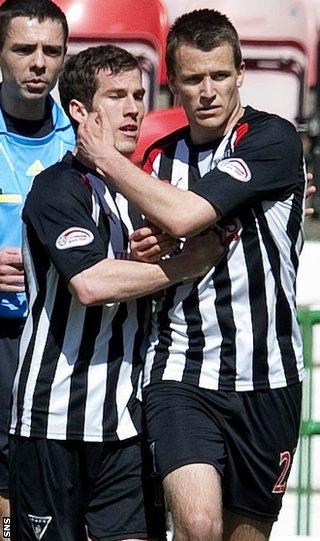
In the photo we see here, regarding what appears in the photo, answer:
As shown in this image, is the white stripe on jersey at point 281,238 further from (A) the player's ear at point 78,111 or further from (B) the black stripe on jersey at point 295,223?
(A) the player's ear at point 78,111

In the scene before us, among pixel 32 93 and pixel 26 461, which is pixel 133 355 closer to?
pixel 26 461

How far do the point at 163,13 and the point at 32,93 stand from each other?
500 centimetres

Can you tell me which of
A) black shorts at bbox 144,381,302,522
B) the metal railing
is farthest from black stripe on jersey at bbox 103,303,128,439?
the metal railing

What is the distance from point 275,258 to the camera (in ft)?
13.2

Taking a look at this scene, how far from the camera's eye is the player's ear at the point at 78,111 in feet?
13.2

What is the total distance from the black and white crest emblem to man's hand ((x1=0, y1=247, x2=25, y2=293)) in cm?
77

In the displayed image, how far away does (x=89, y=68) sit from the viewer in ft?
13.2

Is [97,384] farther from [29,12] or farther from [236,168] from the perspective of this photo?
[29,12]

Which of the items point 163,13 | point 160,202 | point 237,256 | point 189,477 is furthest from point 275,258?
point 163,13

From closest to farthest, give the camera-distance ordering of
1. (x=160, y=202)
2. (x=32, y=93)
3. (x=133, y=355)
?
(x=160, y=202) < (x=133, y=355) < (x=32, y=93)

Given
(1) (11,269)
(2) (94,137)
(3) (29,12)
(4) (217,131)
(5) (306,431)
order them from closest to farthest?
(2) (94,137), (4) (217,131), (1) (11,269), (3) (29,12), (5) (306,431)

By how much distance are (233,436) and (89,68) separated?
3.89 feet

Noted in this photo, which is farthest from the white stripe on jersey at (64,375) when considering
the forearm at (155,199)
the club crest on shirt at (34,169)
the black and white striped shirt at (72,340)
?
the club crest on shirt at (34,169)

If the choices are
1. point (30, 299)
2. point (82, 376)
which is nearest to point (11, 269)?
point (30, 299)
